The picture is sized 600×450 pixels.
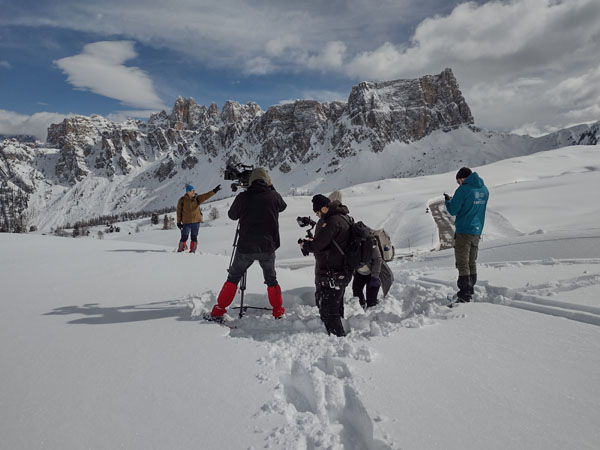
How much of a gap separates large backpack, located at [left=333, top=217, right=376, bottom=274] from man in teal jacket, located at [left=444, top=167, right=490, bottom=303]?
1.88m

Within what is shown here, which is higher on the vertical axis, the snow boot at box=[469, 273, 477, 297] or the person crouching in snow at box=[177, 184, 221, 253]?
the person crouching in snow at box=[177, 184, 221, 253]

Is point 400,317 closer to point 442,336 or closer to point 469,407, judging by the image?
point 442,336

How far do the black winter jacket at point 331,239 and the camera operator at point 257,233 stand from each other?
0.71 meters

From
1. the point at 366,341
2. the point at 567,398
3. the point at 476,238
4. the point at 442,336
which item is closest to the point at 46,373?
the point at 366,341

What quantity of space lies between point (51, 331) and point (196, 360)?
2.00m

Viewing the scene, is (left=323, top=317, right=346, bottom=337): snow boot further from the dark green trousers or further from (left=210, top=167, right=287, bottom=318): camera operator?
the dark green trousers

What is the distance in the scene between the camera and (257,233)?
4938 mm

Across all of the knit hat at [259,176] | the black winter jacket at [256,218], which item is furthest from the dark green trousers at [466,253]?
the knit hat at [259,176]

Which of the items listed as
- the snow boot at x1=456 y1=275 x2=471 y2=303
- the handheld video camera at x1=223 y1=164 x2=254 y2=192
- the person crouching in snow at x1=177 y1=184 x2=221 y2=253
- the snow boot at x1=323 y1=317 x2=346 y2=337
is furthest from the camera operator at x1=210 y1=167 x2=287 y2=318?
the person crouching in snow at x1=177 y1=184 x2=221 y2=253

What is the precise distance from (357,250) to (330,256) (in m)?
0.41

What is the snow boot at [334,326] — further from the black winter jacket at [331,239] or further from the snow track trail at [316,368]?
the black winter jacket at [331,239]

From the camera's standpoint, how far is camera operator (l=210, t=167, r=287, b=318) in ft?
16.1

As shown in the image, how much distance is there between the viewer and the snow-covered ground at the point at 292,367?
88.9 inches

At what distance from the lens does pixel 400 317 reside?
493 centimetres
